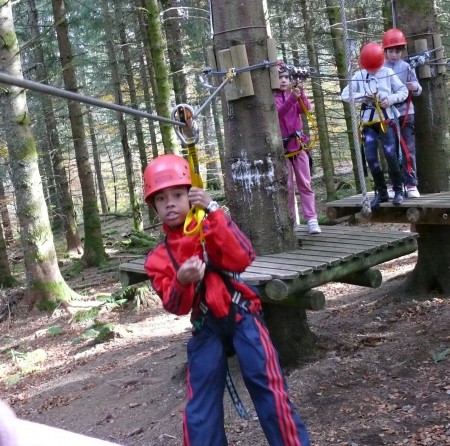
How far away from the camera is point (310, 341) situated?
5.19 metres

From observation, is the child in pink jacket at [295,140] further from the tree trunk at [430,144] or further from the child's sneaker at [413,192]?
the tree trunk at [430,144]

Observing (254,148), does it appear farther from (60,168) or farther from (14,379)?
(60,168)

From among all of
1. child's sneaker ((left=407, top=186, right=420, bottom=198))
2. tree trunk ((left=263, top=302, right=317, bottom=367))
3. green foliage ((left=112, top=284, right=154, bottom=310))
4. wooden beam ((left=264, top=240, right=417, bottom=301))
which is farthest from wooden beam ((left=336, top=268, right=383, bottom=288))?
green foliage ((left=112, top=284, right=154, bottom=310))

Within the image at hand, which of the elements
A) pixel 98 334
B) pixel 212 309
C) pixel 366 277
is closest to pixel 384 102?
pixel 366 277

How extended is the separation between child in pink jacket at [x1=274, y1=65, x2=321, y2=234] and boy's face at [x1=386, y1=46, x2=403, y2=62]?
1015 millimetres

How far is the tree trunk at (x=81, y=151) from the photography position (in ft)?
41.3

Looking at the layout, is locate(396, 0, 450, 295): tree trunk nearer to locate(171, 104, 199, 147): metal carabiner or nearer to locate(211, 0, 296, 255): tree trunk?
locate(211, 0, 296, 255): tree trunk

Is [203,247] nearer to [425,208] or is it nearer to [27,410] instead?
[425,208]

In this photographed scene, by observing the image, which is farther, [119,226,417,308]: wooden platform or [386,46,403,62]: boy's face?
[386,46,403,62]: boy's face

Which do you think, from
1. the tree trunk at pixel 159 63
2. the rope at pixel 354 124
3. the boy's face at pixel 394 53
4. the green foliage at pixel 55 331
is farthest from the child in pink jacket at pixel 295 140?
the green foliage at pixel 55 331

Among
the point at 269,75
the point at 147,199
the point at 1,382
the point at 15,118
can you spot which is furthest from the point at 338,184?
the point at 147,199

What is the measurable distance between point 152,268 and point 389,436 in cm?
188

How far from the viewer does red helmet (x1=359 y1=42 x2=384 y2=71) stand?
546 cm

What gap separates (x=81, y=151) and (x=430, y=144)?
816 centimetres
